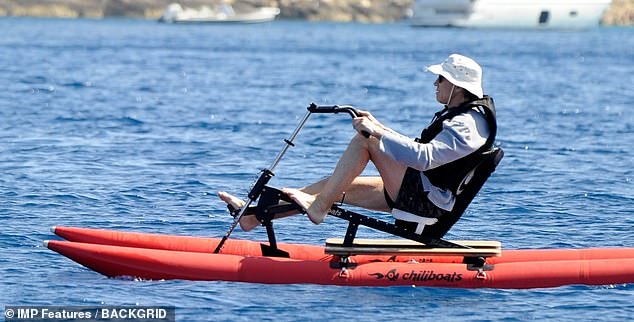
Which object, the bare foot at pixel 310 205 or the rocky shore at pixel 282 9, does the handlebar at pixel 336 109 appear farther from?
the rocky shore at pixel 282 9

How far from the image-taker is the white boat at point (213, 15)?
108m

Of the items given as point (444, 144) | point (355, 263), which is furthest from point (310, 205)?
point (444, 144)

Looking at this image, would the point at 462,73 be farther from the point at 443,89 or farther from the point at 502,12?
the point at 502,12

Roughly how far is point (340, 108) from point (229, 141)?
11.1 metres

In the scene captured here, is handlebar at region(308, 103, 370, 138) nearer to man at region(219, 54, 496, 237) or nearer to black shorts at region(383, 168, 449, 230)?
man at region(219, 54, 496, 237)

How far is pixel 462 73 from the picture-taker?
984 cm

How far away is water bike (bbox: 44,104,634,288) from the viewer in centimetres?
997

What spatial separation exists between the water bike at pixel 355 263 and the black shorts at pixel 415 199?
0.62 ft

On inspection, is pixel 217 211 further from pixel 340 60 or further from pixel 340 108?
pixel 340 60

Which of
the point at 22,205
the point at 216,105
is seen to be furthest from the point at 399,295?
the point at 216,105

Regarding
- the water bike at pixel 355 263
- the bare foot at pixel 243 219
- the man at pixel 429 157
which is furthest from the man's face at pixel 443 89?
the bare foot at pixel 243 219

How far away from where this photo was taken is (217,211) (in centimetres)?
1392

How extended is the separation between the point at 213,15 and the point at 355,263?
336 feet

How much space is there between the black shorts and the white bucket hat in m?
0.71
